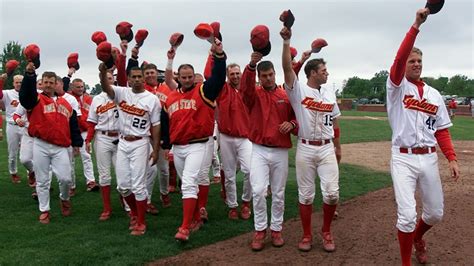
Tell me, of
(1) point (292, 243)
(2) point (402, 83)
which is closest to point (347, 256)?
(1) point (292, 243)

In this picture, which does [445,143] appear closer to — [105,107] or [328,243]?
[328,243]

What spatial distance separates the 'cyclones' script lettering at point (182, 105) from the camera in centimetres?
555

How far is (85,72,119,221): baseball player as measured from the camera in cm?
649

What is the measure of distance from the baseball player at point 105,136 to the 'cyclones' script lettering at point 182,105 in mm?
1334

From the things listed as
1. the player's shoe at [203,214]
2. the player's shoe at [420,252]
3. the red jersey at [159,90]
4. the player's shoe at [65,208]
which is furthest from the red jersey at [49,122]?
the player's shoe at [420,252]

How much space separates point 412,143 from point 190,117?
260 centimetres

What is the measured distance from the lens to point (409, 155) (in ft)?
14.5

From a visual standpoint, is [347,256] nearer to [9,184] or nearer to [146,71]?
[146,71]

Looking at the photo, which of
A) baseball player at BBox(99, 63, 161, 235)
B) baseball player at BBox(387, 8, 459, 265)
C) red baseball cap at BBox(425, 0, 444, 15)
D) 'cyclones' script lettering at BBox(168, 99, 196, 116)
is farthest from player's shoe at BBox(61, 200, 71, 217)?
red baseball cap at BBox(425, 0, 444, 15)

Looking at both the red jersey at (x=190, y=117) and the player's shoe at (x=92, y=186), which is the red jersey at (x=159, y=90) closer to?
the red jersey at (x=190, y=117)

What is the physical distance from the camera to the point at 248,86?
16.5 feet

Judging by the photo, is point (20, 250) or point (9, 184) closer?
point (20, 250)

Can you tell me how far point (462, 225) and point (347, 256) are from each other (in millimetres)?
2080

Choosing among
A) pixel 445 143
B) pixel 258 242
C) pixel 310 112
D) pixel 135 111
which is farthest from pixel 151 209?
pixel 445 143
